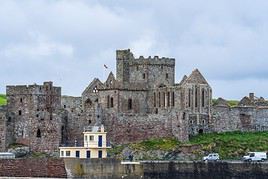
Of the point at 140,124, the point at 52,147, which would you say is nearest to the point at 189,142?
the point at 140,124

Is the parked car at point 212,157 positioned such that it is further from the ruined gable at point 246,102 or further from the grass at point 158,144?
the ruined gable at point 246,102

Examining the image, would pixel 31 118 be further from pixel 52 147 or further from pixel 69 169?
pixel 69 169

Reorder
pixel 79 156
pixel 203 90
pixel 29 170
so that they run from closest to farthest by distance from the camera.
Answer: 1. pixel 29 170
2. pixel 79 156
3. pixel 203 90

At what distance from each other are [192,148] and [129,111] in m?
11.1

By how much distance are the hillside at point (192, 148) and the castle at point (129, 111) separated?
238cm

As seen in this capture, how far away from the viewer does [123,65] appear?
132 m

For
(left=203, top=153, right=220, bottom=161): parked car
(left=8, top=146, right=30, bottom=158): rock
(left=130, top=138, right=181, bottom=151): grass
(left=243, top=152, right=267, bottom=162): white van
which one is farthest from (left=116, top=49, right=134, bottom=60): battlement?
(left=243, top=152, right=267, bottom=162): white van

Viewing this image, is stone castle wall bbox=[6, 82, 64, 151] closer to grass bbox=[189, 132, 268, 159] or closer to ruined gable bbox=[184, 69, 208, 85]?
grass bbox=[189, 132, 268, 159]

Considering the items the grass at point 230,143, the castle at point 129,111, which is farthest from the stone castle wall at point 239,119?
the grass at point 230,143

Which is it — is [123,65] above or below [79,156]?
above

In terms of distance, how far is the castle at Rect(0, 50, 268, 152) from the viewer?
4766 inches

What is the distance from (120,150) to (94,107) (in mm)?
7004

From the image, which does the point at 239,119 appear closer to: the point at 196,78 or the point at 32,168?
the point at 196,78

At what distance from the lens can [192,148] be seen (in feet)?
390
